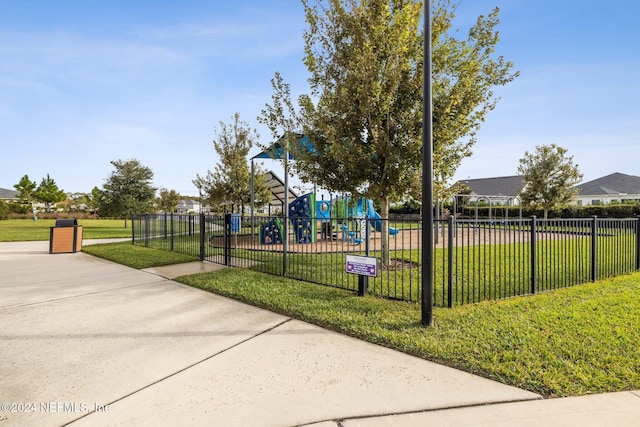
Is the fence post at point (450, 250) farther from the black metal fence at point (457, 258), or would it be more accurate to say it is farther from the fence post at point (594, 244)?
the fence post at point (594, 244)

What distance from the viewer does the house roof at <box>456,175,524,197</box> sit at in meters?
39.1

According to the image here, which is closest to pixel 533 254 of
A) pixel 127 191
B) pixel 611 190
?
pixel 127 191

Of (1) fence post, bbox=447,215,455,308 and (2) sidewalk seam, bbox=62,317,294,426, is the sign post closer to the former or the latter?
(1) fence post, bbox=447,215,455,308

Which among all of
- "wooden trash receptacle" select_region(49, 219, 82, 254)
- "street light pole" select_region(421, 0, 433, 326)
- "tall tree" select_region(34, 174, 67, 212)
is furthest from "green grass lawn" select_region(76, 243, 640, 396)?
"tall tree" select_region(34, 174, 67, 212)

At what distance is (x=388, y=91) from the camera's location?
7098mm

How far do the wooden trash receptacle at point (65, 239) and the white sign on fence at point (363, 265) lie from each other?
1216 cm

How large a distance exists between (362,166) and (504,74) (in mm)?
3667

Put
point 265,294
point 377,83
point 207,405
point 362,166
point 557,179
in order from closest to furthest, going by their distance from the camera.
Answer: point 207,405
point 265,294
point 377,83
point 362,166
point 557,179

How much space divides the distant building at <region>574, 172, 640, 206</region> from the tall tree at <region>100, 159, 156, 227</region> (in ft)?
159

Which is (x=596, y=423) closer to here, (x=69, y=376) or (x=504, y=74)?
(x=69, y=376)

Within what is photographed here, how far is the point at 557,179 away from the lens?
26.2m

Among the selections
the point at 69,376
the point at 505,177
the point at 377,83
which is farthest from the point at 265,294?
the point at 505,177

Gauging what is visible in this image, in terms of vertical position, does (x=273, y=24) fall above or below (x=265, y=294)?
above

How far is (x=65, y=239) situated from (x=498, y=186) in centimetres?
4373
